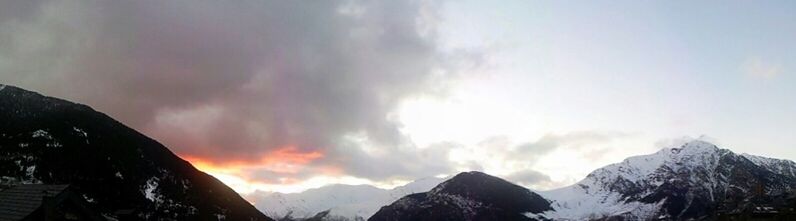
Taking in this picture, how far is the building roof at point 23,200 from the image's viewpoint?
29672 millimetres

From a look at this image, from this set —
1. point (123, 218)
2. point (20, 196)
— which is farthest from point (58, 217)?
point (123, 218)

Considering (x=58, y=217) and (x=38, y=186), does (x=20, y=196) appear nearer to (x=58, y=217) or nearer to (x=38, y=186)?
(x=38, y=186)

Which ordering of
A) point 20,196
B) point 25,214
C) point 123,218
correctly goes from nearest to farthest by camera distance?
point 25,214 < point 20,196 < point 123,218

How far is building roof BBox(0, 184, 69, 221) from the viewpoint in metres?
29.7

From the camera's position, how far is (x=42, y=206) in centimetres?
2961

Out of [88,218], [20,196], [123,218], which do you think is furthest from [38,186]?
[123,218]

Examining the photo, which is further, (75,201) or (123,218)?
(123,218)

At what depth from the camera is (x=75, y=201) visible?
3089cm

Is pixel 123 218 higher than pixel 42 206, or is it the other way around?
pixel 123 218

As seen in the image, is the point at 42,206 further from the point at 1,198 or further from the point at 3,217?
the point at 1,198

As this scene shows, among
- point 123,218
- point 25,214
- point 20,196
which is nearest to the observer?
point 25,214

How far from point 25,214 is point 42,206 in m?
0.78

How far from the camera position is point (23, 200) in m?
30.9

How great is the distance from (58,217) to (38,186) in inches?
102
